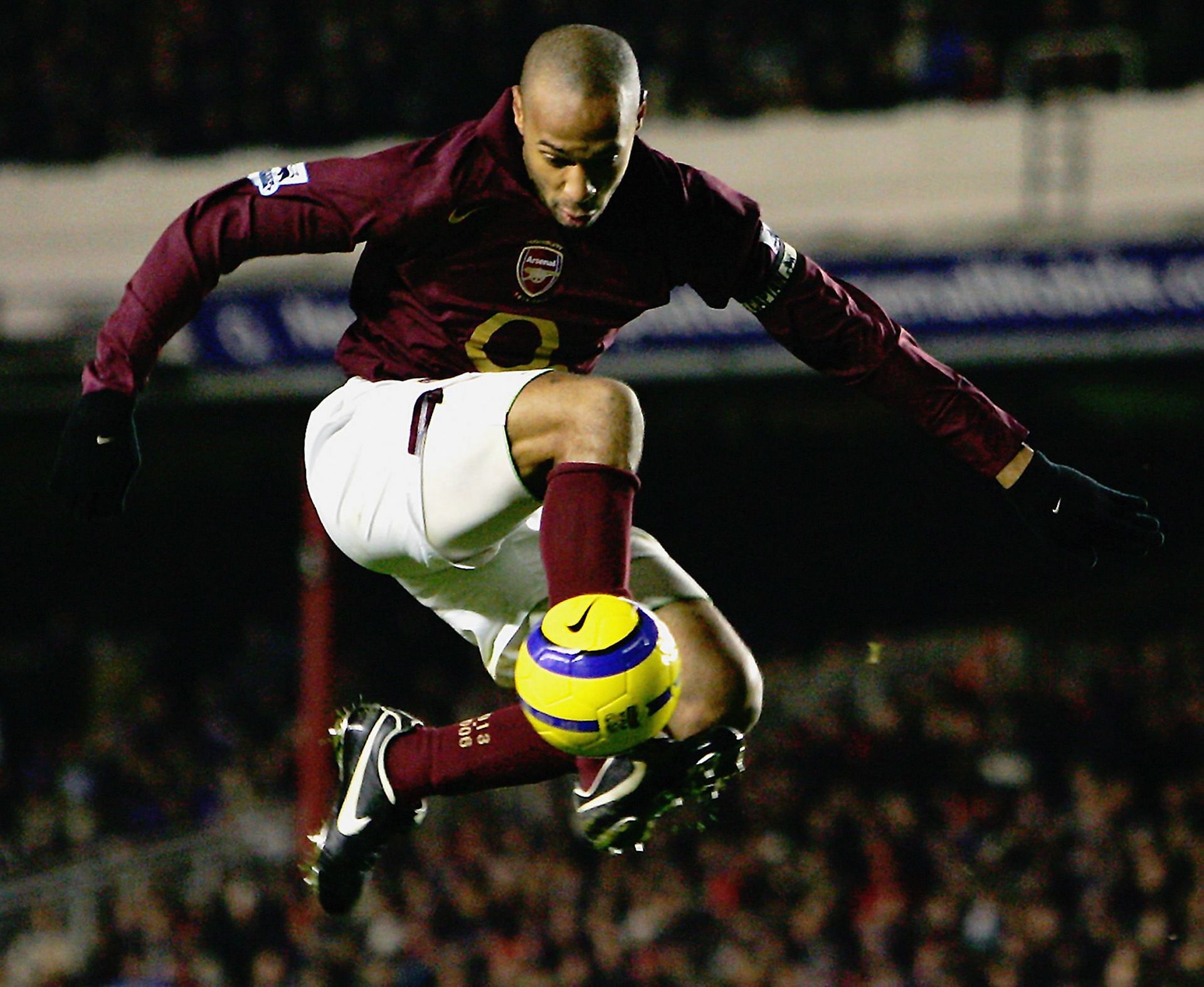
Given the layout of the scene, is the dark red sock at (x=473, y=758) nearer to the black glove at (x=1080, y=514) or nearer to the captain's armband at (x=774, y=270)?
the captain's armband at (x=774, y=270)

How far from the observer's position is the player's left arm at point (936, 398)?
11.6 feet

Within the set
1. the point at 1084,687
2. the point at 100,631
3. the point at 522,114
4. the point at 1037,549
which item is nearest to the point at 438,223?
the point at 522,114

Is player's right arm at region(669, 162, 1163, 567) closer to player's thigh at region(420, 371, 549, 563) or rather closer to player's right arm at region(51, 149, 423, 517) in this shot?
player's thigh at region(420, 371, 549, 563)

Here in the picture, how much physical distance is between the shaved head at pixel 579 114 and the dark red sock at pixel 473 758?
1.05 meters

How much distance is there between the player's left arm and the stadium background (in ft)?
18.6

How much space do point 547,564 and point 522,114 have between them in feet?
2.63

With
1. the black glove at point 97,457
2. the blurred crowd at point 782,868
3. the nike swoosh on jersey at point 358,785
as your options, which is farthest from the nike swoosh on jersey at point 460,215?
the blurred crowd at point 782,868

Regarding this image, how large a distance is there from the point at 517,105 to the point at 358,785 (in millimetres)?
1487

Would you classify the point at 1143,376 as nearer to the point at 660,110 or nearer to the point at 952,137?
the point at 952,137

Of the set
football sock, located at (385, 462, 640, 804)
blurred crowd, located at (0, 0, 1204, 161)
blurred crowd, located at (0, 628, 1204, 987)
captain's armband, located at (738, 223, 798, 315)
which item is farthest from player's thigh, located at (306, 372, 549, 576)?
blurred crowd, located at (0, 0, 1204, 161)

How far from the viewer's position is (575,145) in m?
3.02

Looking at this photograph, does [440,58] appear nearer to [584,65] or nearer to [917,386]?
[917,386]

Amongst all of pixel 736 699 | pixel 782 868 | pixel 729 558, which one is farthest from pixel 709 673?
pixel 729 558

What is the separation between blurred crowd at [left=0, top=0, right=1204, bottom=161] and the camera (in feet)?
36.8
